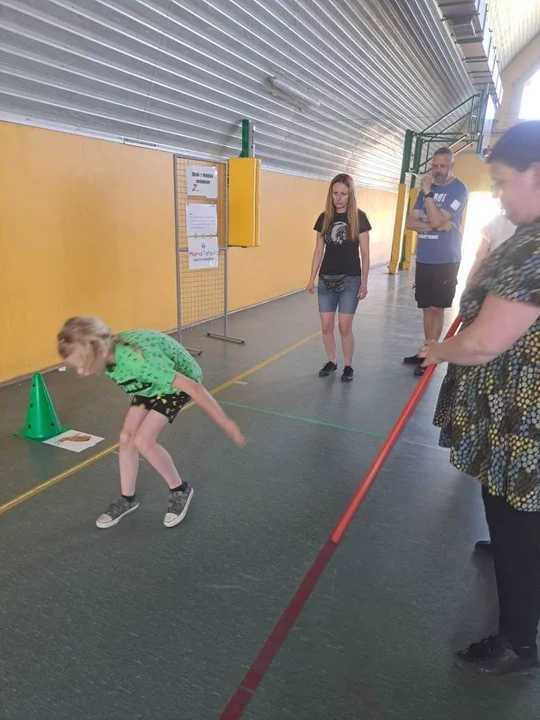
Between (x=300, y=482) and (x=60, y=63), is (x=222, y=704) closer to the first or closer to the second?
(x=300, y=482)

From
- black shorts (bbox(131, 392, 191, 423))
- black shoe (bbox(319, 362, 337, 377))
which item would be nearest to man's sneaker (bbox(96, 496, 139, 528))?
black shorts (bbox(131, 392, 191, 423))

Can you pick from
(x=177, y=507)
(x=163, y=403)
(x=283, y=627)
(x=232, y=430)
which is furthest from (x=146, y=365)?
(x=283, y=627)

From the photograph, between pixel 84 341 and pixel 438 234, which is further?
pixel 438 234

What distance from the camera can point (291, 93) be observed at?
6.02 metres

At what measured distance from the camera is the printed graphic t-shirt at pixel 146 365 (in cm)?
202

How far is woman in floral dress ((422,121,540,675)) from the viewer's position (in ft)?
4.26

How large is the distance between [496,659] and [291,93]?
6.02 m

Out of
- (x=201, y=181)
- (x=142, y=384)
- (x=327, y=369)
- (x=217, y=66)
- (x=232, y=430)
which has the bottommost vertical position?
(x=327, y=369)

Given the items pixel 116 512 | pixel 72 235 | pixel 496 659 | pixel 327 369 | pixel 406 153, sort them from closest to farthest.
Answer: pixel 496 659 < pixel 116 512 < pixel 72 235 < pixel 327 369 < pixel 406 153

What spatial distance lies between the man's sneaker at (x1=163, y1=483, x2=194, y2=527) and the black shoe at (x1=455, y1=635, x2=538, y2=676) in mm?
1275

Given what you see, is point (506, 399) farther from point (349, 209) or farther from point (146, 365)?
point (349, 209)

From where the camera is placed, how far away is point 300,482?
2758 mm

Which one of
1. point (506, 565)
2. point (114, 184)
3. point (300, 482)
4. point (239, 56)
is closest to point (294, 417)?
point (300, 482)

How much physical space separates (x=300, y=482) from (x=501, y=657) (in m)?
1.29
